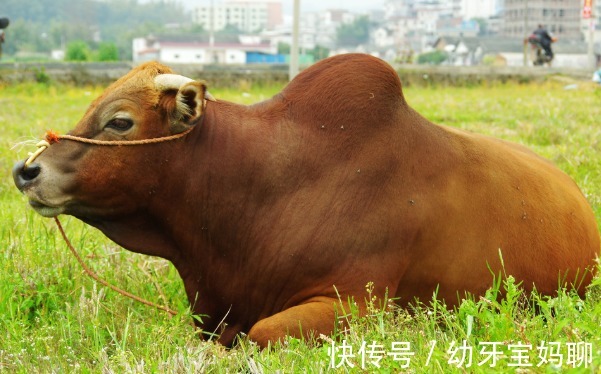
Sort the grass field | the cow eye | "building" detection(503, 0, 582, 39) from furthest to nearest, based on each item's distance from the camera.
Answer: "building" detection(503, 0, 582, 39), the cow eye, the grass field

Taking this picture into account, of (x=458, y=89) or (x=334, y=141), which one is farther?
(x=458, y=89)

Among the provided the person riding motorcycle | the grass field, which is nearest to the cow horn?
the grass field

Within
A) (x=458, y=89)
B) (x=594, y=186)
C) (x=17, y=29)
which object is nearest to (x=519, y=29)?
(x=17, y=29)

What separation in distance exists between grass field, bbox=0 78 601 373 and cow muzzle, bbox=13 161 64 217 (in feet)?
1.83

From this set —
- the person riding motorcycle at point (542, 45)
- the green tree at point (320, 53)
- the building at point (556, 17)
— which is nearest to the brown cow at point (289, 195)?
the person riding motorcycle at point (542, 45)

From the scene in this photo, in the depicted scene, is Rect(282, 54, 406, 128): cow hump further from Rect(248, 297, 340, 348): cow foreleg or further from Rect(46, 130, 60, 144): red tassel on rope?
Rect(46, 130, 60, 144): red tassel on rope

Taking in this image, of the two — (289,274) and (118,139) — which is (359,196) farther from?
(118,139)

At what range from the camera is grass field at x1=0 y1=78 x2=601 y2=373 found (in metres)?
3.70

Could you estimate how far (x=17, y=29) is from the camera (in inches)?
6033

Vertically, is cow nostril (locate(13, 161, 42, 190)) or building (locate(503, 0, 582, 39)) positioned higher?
cow nostril (locate(13, 161, 42, 190))

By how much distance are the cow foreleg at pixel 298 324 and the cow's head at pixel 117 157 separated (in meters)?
0.92

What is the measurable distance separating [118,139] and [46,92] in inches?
731

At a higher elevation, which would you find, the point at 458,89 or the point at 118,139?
the point at 118,139

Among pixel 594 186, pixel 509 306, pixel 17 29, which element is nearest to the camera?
pixel 509 306
